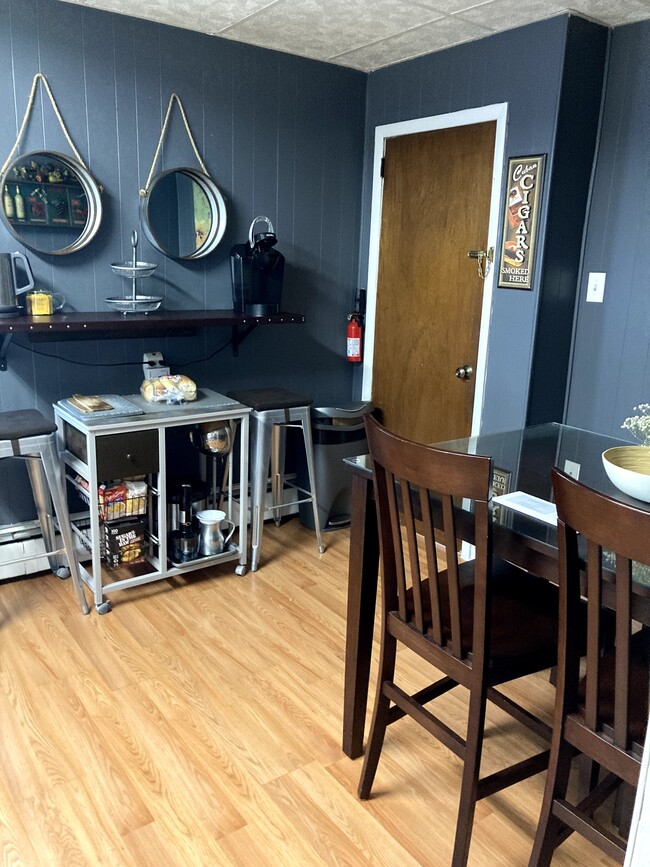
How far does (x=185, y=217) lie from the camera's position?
3.21 metres

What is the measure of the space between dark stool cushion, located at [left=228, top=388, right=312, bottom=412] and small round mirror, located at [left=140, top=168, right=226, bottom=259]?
682 millimetres

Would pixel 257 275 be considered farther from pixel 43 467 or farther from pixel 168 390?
pixel 43 467

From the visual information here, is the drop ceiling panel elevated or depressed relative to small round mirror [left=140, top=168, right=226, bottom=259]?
elevated

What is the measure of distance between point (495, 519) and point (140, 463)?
1.61 m

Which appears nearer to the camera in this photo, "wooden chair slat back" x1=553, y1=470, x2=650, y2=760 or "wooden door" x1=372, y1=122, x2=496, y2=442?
"wooden chair slat back" x1=553, y1=470, x2=650, y2=760

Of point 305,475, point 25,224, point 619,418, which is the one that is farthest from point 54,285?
point 619,418

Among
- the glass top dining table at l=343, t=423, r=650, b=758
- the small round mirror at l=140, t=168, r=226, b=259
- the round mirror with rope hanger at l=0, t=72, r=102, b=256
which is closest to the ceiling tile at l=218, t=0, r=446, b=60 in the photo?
the small round mirror at l=140, t=168, r=226, b=259

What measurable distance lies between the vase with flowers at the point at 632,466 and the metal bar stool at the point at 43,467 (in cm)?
193

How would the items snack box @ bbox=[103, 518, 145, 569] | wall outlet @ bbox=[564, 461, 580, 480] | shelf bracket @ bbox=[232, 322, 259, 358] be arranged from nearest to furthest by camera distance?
wall outlet @ bbox=[564, 461, 580, 480], snack box @ bbox=[103, 518, 145, 569], shelf bracket @ bbox=[232, 322, 259, 358]

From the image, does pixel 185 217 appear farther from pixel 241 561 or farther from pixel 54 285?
pixel 241 561

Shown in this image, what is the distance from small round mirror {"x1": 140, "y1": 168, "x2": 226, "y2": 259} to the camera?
311 centimetres

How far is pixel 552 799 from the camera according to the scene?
1456 mm

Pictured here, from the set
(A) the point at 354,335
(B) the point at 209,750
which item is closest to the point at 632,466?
(B) the point at 209,750

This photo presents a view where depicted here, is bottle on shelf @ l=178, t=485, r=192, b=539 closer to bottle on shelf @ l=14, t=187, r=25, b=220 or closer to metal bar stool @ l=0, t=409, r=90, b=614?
metal bar stool @ l=0, t=409, r=90, b=614
